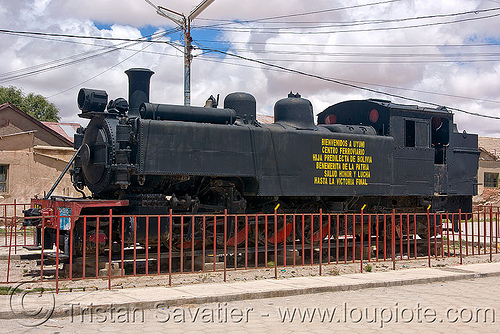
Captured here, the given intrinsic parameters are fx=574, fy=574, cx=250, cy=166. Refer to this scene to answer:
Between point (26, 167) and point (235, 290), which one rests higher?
point (26, 167)

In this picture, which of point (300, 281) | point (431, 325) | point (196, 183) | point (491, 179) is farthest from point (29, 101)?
point (431, 325)

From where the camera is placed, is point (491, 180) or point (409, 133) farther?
point (491, 180)

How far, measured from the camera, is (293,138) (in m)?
12.3

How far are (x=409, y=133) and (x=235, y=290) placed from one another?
7.75 m

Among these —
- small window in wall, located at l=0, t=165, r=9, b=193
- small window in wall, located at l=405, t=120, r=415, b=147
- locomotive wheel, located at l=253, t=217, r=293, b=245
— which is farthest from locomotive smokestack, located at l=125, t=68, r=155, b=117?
small window in wall, located at l=0, t=165, r=9, b=193

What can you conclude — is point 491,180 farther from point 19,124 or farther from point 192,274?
point 192,274

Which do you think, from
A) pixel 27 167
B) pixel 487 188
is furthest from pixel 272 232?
pixel 487 188

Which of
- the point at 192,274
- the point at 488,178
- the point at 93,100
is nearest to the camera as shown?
the point at 192,274

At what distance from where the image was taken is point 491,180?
34.6 metres

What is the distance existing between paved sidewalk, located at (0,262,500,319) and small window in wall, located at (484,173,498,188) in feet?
82.2

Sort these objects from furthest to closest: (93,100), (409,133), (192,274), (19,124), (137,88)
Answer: (19,124), (409,133), (137,88), (93,100), (192,274)

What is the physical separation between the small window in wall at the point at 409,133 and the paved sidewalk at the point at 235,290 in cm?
413

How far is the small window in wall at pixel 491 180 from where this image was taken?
34.4 m

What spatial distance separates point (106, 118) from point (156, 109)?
954mm
